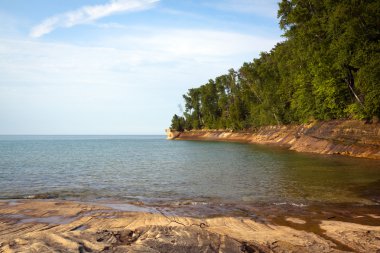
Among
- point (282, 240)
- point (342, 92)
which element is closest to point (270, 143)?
point (342, 92)

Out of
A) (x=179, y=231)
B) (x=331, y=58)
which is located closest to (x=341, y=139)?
(x=331, y=58)

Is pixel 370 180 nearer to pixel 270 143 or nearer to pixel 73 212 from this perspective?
pixel 73 212

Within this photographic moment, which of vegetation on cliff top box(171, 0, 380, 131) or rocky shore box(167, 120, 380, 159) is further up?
vegetation on cliff top box(171, 0, 380, 131)

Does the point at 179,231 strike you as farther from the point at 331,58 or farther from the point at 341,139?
the point at 331,58

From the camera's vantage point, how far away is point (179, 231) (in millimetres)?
8914

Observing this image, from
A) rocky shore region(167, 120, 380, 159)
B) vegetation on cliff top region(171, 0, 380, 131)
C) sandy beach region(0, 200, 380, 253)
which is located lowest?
sandy beach region(0, 200, 380, 253)

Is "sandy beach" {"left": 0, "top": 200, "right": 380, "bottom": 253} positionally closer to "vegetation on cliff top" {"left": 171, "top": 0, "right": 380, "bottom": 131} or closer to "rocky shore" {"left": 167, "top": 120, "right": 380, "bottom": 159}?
"rocky shore" {"left": 167, "top": 120, "right": 380, "bottom": 159}

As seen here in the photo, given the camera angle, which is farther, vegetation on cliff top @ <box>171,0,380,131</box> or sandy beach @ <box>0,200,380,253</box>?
vegetation on cliff top @ <box>171,0,380,131</box>

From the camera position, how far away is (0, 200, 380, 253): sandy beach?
7.64m

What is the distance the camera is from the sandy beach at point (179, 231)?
25.1 ft

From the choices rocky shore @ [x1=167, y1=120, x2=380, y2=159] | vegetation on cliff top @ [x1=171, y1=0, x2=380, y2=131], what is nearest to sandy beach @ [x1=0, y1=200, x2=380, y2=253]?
rocky shore @ [x1=167, y1=120, x2=380, y2=159]

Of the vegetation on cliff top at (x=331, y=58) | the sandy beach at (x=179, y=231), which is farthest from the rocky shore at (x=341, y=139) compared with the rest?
the sandy beach at (x=179, y=231)

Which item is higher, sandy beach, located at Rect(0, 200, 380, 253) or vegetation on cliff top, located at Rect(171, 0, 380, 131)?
vegetation on cliff top, located at Rect(171, 0, 380, 131)

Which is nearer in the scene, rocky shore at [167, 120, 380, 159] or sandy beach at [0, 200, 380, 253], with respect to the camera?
sandy beach at [0, 200, 380, 253]
